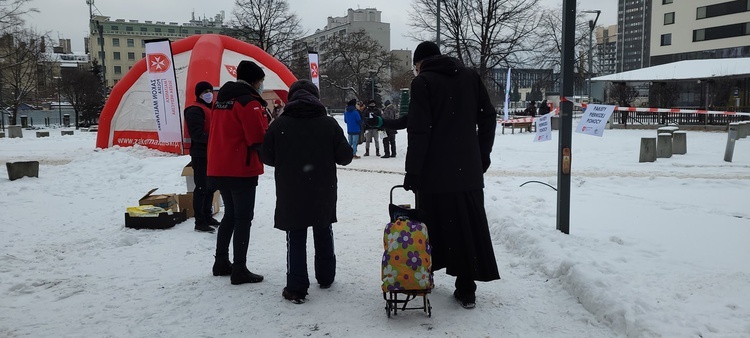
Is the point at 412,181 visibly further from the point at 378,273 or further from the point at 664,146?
the point at 664,146

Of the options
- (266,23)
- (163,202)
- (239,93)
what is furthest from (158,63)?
(266,23)

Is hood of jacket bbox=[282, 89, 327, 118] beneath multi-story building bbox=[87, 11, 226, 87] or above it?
beneath

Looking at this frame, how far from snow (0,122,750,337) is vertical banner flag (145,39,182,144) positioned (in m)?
2.06

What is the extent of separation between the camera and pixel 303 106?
4.49 metres

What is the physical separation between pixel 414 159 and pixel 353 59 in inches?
2544

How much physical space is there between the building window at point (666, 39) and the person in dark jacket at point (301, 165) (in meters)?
65.2

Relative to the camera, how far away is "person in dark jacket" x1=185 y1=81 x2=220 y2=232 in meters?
6.80

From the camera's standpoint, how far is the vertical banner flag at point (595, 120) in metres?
7.98

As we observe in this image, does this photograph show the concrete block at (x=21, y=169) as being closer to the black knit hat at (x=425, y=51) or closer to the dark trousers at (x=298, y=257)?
the dark trousers at (x=298, y=257)

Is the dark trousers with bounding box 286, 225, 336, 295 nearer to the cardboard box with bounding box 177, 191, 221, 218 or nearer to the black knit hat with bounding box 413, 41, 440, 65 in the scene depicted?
the black knit hat with bounding box 413, 41, 440, 65

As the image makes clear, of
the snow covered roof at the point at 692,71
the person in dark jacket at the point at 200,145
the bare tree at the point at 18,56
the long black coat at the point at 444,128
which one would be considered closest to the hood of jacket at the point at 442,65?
the long black coat at the point at 444,128

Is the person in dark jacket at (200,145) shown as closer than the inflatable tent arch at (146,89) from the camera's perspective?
Yes

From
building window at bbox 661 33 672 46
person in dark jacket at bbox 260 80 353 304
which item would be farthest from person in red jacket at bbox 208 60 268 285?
building window at bbox 661 33 672 46

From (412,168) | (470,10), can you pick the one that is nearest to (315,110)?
(412,168)
